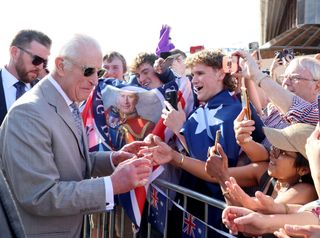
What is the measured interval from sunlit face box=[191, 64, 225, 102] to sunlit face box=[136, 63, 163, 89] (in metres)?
1.26

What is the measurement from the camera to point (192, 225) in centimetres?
297

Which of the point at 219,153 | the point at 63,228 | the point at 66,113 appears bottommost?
the point at 63,228

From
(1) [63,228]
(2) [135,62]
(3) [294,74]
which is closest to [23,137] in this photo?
(1) [63,228]

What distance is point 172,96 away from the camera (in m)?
3.77

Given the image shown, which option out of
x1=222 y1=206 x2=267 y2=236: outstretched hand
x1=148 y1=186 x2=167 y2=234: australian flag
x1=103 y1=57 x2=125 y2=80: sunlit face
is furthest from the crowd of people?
x1=103 y1=57 x2=125 y2=80: sunlit face

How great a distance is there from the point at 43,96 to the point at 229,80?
1.65 meters

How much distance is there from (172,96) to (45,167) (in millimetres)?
1666

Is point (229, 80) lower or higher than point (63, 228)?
higher

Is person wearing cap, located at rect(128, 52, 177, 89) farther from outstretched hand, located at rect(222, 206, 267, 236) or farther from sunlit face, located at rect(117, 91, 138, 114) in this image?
outstretched hand, located at rect(222, 206, 267, 236)

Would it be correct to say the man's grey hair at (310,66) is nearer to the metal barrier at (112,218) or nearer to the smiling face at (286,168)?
the smiling face at (286,168)

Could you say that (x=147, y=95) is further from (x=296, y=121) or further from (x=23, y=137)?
(x=23, y=137)

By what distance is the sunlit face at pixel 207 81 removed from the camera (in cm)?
349

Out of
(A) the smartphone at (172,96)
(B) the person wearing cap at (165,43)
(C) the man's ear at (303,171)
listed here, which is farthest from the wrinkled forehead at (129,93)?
(C) the man's ear at (303,171)

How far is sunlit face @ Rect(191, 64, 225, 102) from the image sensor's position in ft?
11.5
